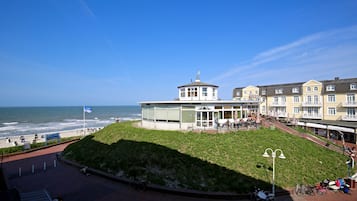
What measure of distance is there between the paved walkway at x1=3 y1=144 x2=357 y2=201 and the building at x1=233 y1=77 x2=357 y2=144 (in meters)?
20.8

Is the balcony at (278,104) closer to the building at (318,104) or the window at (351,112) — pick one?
the building at (318,104)

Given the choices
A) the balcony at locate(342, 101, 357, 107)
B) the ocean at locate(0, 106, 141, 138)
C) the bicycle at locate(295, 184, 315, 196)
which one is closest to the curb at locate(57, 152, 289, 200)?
the bicycle at locate(295, 184, 315, 196)

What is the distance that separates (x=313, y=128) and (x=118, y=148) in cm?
3122

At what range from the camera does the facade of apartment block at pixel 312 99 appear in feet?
101

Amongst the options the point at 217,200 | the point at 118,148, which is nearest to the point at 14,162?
the point at 118,148

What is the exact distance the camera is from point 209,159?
13.9m

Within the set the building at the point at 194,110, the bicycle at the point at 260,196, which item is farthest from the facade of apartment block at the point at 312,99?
the bicycle at the point at 260,196

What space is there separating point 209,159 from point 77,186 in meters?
8.77

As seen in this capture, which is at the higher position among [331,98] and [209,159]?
[331,98]

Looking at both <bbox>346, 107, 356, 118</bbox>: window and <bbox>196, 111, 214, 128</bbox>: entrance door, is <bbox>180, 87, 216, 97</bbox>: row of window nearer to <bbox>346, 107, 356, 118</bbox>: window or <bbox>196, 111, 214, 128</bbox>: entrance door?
<bbox>196, 111, 214, 128</bbox>: entrance door

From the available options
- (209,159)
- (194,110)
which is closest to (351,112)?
(194,110)

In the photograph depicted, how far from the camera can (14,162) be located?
18953 mm

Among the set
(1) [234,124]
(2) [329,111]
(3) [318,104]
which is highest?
(3) [318,104]

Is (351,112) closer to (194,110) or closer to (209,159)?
(194,110)
